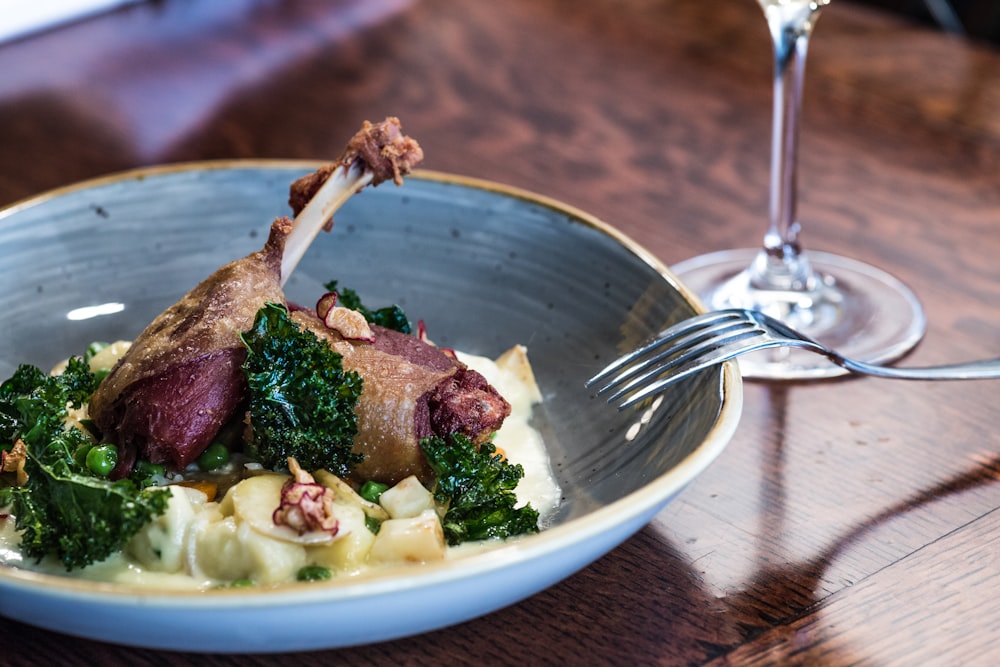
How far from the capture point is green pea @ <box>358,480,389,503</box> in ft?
6.01

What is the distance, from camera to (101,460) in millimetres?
1785

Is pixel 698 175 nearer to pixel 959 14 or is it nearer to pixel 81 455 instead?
pixel 81 455

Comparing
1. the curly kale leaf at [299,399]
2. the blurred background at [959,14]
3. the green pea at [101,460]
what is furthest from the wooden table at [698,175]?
the blurred background at [959,14]

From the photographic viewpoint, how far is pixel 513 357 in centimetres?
226

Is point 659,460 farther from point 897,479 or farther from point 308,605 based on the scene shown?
point 308,605

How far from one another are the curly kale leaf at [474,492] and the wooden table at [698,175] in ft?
0.47

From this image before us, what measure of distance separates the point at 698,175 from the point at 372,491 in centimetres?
174

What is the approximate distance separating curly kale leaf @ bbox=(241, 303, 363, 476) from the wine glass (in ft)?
3.21

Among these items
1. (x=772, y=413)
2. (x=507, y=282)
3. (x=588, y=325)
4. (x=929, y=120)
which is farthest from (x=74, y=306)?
(x=929, y=120)

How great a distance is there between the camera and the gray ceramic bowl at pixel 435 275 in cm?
200

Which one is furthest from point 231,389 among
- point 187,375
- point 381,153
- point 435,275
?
point 435,275

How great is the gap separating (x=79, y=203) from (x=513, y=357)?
3.42 feet

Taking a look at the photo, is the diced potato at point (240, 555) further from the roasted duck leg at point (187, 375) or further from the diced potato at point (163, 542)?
the roasted duck leg at point (187, 375)

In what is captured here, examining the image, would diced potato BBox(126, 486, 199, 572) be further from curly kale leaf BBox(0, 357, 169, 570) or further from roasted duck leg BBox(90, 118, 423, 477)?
roasted duck leg BBox(90, 118, 423, 477)
